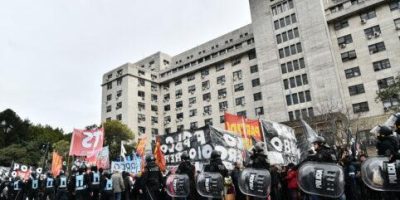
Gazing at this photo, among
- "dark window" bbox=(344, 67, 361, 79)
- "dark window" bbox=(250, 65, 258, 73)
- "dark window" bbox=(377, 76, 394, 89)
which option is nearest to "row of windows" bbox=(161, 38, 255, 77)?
"dark window" bbox=(250, 65, 258, 73)

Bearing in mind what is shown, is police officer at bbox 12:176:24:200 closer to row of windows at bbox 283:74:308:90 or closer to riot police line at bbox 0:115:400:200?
riot police line at bbox 0:115:400:200

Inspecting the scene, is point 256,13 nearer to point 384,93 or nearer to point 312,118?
point 312,118

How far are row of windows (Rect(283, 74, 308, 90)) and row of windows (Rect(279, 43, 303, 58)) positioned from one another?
3.48 m

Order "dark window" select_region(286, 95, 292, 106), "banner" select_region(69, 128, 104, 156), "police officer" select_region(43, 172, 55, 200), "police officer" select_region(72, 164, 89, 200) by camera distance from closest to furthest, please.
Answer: "police officer" select_region(72, 164, 89, 200) < "police officer" select_region(43, 172, 55, 200) < "banner" select_region(69, 128, 104, 156) < "dark window" select_region(286, 95, 292, 106)

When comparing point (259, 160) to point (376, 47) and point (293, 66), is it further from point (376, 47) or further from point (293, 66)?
point (376, 47)

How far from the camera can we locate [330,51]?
42.9 metres

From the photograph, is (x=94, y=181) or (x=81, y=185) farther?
(x=94, y=181)

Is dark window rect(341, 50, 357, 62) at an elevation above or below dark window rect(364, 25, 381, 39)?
below

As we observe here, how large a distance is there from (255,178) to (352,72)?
40473mm

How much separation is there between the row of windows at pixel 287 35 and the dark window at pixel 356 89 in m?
10.1

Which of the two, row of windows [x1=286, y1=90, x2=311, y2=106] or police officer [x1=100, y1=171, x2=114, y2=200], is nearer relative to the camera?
police officer [x1=100, y1=171, x2=114, y2=200]

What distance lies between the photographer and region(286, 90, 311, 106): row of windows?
1720 inches

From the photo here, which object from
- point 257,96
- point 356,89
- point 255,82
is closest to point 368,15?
point 356,89

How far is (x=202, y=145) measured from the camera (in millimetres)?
14750
